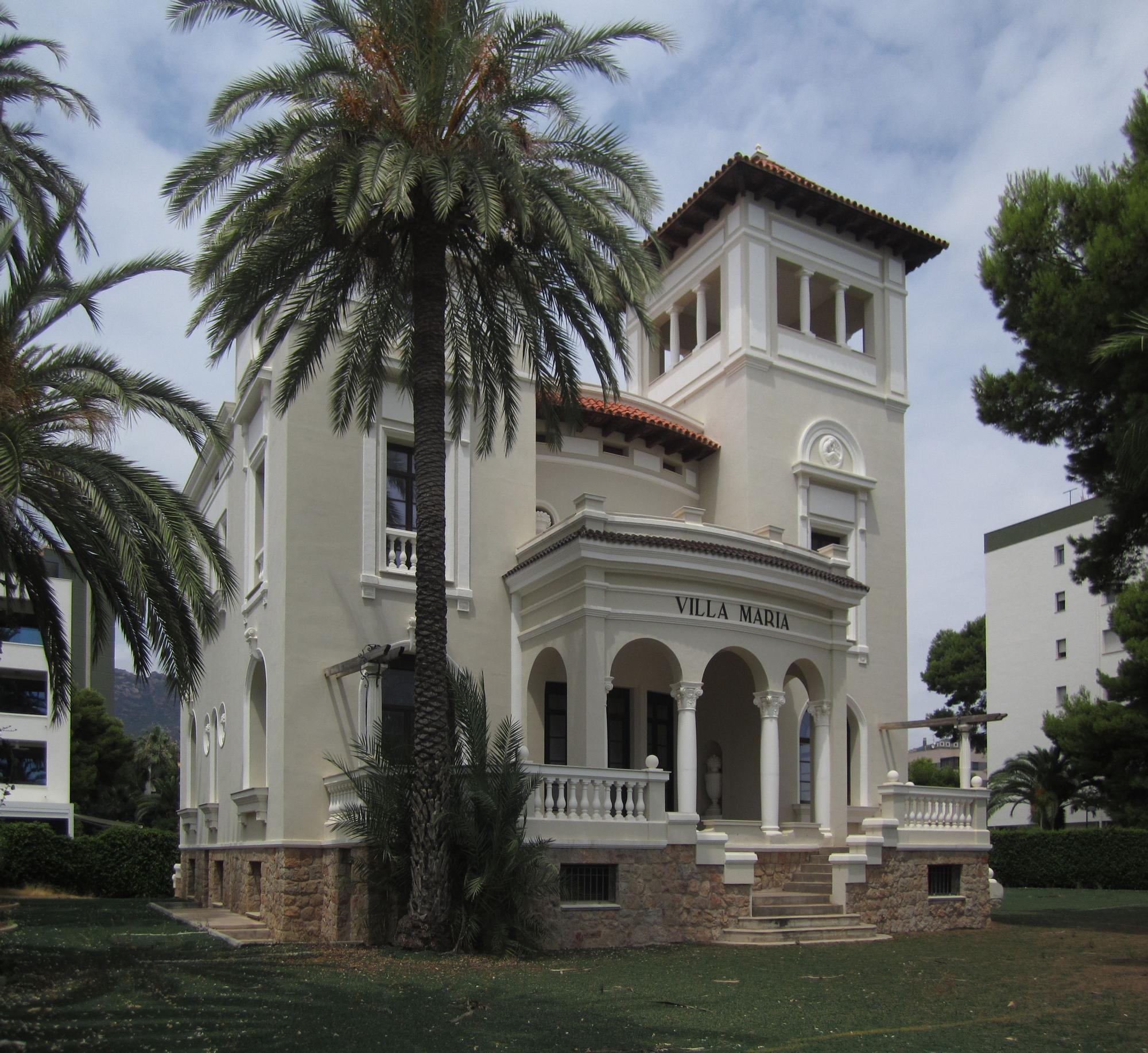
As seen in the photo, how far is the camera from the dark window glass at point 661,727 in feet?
80.7

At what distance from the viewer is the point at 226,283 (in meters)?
15.7

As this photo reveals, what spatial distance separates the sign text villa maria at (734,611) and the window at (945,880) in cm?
491

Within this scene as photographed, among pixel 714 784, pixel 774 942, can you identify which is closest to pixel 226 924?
pixel 774 942

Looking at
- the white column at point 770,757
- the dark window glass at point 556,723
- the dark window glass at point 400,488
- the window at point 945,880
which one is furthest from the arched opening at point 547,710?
the window at point 945,880

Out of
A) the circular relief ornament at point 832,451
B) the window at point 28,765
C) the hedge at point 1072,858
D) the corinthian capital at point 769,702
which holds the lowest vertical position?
the hedge at point 1072,858

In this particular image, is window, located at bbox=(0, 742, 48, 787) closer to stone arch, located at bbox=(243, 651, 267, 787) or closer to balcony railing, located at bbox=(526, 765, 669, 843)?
stone arch, located at bbox=(243, 651, 267, 787)

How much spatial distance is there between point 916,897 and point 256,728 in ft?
40.5

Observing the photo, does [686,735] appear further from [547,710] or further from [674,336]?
[674,336]

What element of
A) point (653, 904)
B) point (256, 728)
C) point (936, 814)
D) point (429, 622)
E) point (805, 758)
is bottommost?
point (653, 904)

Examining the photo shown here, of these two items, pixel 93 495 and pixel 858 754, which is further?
pixel 858 754

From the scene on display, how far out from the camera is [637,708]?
2398 centimetres

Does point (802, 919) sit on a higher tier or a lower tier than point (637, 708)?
lower

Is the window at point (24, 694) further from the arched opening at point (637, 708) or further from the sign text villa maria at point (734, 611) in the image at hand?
the sign text villa maria at point (734, 611)

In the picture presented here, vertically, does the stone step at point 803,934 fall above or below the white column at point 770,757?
below
